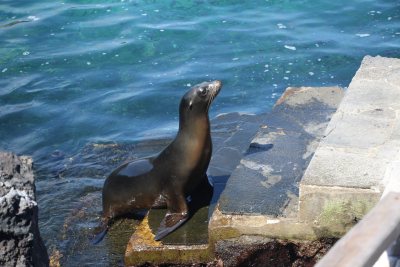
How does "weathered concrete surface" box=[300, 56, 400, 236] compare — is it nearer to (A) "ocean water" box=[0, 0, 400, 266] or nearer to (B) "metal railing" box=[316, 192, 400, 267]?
(B) "metal railing" box=[316, 192, 400, 267]

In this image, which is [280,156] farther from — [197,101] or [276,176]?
[197,101]

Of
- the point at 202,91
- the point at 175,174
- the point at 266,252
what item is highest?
the point at 202,91

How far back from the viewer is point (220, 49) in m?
11.3

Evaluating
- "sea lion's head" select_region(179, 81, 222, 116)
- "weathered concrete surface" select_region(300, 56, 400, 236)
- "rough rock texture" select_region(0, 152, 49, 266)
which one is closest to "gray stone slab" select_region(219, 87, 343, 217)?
"weathered concrete surface" select_region(300, 56, 400, 236)

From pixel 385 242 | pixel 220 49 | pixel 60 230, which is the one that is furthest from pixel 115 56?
pixel 385 242

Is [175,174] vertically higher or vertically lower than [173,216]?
higher

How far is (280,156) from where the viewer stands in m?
5.34

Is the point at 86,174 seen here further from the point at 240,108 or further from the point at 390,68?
the point at 390,68

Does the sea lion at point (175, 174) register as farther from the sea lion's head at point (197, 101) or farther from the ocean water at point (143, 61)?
the ocean water at point (143, 61)

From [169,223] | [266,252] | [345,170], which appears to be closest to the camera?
[345,170]

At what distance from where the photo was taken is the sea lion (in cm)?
528

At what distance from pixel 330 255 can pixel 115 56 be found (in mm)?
9997

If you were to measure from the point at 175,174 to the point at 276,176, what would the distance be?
31.7 inches

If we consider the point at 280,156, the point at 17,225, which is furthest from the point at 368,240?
the point at 280,156
